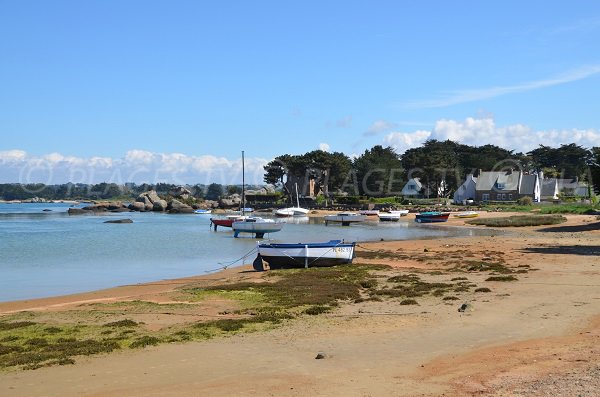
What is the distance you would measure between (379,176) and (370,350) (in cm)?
12046

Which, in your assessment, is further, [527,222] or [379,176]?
[379,176]

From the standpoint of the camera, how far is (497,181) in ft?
376

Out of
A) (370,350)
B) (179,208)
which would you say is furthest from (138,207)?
(370,350)

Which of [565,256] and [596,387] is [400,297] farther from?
[565,256]

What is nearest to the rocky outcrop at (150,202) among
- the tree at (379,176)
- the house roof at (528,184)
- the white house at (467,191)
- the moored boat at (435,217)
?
the tree at (379,176)

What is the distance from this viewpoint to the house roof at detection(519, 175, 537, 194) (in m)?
111

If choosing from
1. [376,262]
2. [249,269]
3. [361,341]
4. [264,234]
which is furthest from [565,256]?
[264,234]

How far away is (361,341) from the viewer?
520 inches

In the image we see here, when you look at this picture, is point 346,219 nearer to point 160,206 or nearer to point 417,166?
point 417,166

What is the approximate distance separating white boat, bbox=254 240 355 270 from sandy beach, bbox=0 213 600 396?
840 centimetres

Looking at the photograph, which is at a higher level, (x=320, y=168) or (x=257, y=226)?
(x=320, y=168)

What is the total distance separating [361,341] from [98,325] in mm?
7358

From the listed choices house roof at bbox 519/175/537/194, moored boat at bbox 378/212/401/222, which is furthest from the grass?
house roof at bbox 519/175/537/194

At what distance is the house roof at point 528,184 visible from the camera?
363 feet
